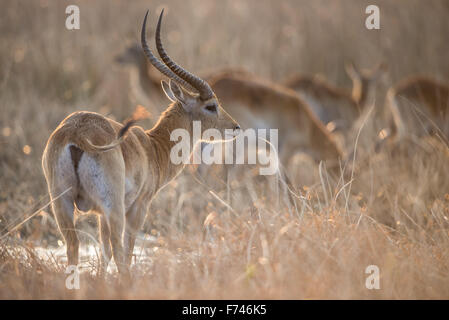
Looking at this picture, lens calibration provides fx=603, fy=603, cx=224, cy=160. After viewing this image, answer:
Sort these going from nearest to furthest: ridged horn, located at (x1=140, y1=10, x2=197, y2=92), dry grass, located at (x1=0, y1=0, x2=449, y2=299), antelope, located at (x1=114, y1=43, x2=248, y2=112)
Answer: dry grass, located at (x1=0, y1=0, x2=449, y2=299) → ridged horn, located at (x1=140, y1=10, x2=197, y2=92) → antelope, located at (x1=114, y1=43, x2=248, y2=112)

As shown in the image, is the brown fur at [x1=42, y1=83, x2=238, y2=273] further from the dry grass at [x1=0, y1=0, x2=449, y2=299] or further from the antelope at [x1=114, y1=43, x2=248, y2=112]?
the antelope at [x1=114, y1=43, x2=248, y2=112]

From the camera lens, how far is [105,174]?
369cm

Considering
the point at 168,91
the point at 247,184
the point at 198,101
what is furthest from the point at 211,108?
the point at 247,184

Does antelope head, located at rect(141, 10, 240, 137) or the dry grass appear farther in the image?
antelope head, located at rect(141, 10, 240, 137)

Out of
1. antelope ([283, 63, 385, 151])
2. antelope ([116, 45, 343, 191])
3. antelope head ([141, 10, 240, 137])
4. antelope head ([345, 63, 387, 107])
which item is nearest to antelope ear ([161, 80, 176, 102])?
antelope head ([141, 10, 240, 137])

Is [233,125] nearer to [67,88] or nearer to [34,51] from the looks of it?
[67,88]

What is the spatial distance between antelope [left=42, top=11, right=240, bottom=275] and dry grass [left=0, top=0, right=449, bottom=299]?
9.7 inches

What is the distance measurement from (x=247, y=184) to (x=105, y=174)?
2.22m

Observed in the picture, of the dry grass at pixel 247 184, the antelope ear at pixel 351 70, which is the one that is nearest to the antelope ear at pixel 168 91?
the dry grass at pixel 247 184

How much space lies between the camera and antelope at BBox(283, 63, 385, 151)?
10.4m

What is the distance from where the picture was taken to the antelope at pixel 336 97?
34.2ft

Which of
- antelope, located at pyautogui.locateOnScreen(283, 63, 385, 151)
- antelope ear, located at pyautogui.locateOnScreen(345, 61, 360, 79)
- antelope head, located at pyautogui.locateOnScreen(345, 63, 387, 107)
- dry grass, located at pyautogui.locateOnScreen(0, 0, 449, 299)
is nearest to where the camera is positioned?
dry grass, located at pyautogui.locateOnScreen(0, 0, 449, 299)

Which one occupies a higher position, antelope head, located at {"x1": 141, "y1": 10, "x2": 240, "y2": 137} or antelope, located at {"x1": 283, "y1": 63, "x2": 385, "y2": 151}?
antelope, located at {"x1": 283, "y1": 63, "x2": 385, "y2": 151}

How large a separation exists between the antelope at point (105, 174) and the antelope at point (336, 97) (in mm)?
5915
